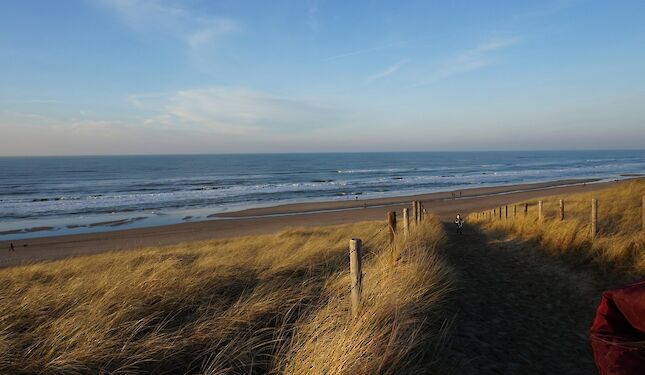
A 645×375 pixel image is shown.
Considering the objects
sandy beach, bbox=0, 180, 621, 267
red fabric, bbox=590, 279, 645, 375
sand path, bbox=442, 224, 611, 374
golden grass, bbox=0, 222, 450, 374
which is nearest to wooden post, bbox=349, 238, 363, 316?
golden grass, bbox=0, 222, 450, 374

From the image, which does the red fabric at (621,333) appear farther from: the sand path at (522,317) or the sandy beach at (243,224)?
the sandy beach at (243,224)

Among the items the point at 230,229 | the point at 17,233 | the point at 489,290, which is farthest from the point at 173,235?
the point at 489,290

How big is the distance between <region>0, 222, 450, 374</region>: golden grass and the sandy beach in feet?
34.9

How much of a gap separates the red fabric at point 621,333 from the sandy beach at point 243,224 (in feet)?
49.7

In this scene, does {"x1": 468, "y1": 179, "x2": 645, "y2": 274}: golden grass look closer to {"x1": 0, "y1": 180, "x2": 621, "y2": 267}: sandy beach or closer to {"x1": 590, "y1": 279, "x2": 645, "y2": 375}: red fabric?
{"x1": 590, "y1": 279, "x2": 645, "y2": 375}: red fabric

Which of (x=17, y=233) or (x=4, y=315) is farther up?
(x=4, y=315)

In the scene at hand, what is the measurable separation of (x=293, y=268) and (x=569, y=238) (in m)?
6.75

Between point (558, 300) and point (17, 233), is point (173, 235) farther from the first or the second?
point (558, 300)

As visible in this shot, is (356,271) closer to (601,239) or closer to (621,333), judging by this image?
(621,333)

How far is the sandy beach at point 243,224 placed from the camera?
20578 mm

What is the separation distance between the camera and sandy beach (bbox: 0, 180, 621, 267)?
810 inches

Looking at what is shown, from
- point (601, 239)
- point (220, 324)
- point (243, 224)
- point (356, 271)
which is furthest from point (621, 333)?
point (243, 224)

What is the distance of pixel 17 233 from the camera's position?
84.8 ft

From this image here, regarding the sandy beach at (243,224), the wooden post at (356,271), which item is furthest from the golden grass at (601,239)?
the sandy beach at (243,224)
